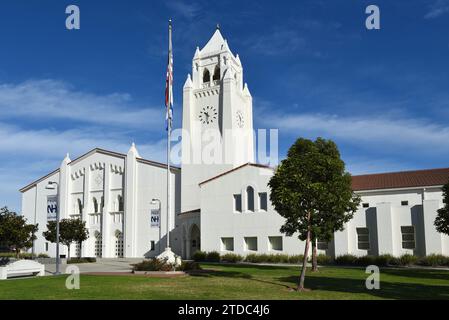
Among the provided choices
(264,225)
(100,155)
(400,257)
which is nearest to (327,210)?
(400,257)

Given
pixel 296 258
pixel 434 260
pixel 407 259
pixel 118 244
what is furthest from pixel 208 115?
pixel 434 260

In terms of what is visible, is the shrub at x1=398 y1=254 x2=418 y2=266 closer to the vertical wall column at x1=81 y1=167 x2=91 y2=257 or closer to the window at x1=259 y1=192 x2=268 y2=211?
the window at x1=259 y1=192 x2=268 y2=211

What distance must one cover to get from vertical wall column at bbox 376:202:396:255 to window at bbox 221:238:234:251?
46.0 ft

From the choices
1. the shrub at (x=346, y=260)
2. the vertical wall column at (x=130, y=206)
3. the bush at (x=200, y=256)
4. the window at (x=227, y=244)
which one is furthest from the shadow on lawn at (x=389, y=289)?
the vertical wall column at (x=130, y=206)

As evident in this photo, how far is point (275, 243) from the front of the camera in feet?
141

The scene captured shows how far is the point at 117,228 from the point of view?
186ft

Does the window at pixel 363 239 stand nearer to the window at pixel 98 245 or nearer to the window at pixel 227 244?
the window at pixel 227 244

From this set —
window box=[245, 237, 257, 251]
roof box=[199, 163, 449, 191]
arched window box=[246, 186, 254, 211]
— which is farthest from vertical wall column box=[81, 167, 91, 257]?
roof box=[199, 163, 449, 191]

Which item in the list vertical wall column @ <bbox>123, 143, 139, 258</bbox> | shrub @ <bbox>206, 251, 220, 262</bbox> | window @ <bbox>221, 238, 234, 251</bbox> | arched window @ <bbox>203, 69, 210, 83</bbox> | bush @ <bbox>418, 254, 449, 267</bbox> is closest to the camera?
bush @ <bbox>418, 254, 449, 267</bbox>

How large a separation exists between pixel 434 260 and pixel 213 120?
99.4ft

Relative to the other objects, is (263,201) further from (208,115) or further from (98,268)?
(208,115)

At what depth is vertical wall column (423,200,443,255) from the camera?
3559 cm

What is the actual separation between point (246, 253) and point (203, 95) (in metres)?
22.3

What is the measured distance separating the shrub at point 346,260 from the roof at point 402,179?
733cm
